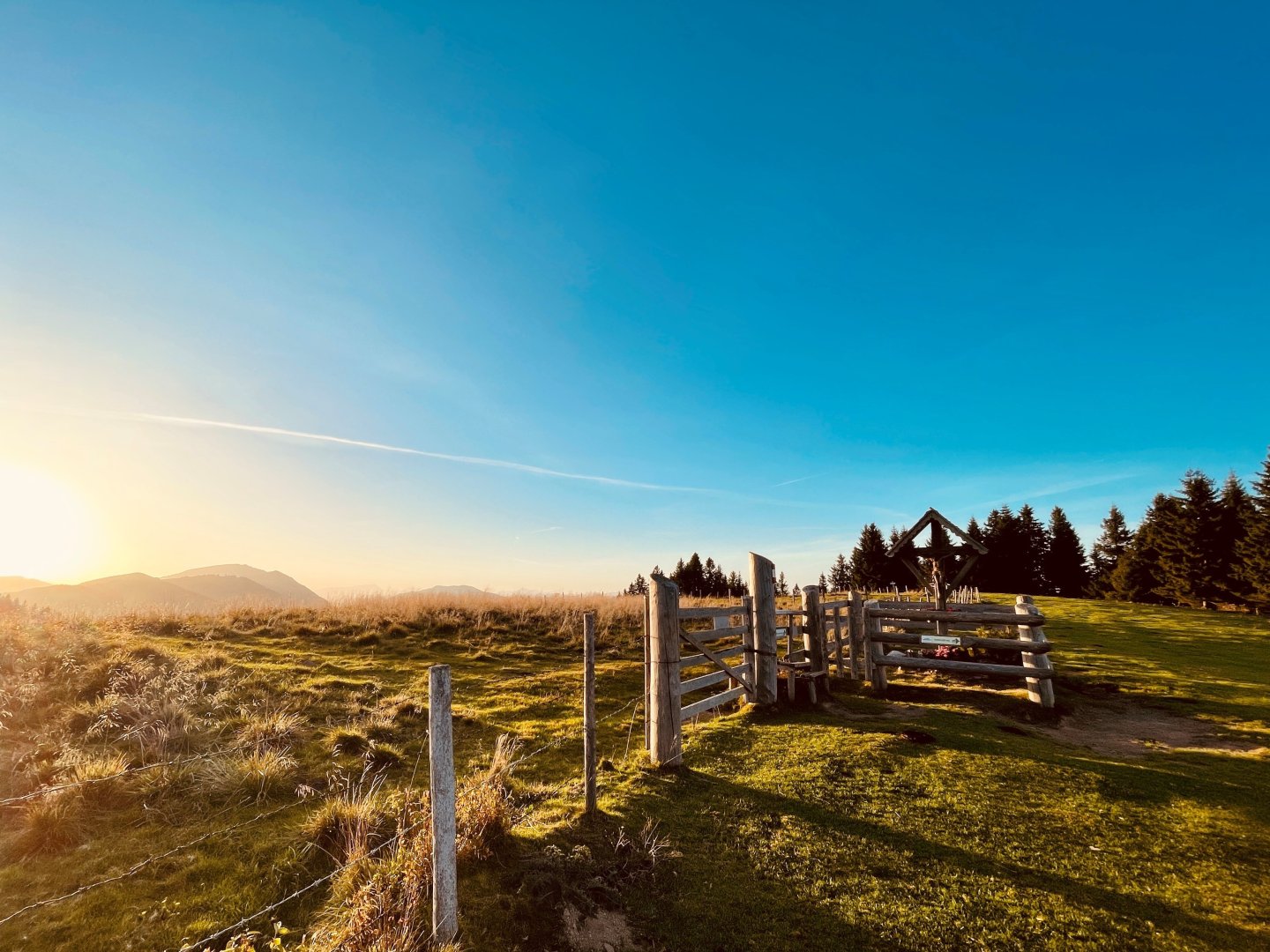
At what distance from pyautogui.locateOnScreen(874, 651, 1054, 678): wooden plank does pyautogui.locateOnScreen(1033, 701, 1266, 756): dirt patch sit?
99cm

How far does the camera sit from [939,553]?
13.3m

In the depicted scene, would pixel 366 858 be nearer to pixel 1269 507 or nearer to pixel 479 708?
pixel 479 708

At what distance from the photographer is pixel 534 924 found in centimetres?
427

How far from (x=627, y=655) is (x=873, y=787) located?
40.9 feet

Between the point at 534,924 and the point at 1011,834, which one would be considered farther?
the point at 1011,834

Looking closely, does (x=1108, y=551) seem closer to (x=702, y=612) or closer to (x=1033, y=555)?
(x=1033, y=555)

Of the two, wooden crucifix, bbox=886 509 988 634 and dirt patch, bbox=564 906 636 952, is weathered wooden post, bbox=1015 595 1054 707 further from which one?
dirt patch, bbox=564 906 636 952

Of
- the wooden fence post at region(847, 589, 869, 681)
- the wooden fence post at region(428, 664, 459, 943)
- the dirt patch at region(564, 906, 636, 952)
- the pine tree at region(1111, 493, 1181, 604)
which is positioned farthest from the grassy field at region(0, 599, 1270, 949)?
the pine tree at region(1111, 493, 1181, 604)

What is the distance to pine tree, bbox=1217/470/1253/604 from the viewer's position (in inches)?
1485

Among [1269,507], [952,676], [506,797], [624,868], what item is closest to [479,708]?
[506,797]

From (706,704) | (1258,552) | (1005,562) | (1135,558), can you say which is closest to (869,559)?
(1005,562)

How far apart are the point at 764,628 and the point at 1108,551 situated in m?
66.9

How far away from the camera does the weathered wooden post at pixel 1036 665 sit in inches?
436

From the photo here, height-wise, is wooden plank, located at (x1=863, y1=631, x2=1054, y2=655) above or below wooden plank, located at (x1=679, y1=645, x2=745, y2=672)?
below
